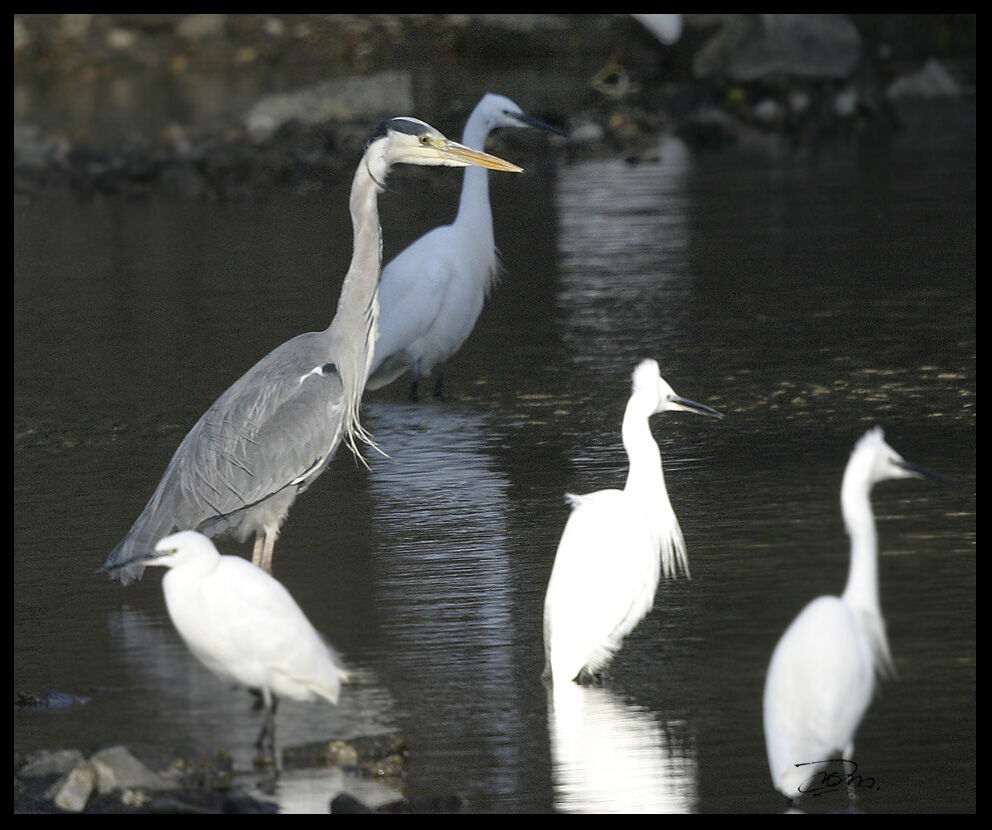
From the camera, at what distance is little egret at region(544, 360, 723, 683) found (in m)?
4.46

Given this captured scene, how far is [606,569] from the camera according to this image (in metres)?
4.53

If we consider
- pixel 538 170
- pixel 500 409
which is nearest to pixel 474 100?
pixel 538 170

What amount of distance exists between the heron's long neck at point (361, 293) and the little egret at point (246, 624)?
1791 millimetres

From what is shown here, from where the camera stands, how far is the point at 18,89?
23281 mm

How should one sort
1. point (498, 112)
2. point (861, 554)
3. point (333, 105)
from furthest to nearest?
point (333, 105), point (498, 112), point (861, 554)

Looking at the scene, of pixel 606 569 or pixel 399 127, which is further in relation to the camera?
pixel 399 127

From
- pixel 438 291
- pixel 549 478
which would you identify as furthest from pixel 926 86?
pixel 549 478

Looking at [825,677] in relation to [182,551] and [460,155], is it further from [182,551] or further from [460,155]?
[460,155]

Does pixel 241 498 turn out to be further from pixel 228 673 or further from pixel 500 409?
pixel 500 409

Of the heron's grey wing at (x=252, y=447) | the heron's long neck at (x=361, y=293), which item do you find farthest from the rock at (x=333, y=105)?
the heron's grey wing at (x=252, y=447)

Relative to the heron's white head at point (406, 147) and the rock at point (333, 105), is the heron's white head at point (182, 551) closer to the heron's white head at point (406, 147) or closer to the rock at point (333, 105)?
the heron's white head at point (406, 147)
